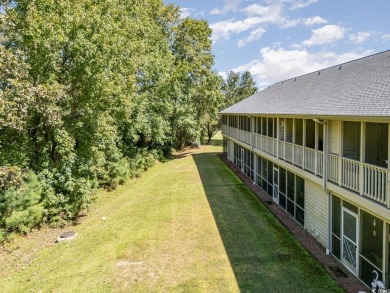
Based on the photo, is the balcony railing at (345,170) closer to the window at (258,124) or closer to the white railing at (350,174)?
the white railing at (350,174)

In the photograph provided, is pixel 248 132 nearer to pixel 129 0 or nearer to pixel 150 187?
pixel 150 187

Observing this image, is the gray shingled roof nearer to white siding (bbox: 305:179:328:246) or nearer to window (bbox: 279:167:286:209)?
white siding (bbox: 305:179:328:246)

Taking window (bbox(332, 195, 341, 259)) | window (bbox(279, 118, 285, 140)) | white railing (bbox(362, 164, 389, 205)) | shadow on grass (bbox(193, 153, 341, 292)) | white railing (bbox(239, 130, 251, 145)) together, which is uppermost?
window (bbox(279, 118, 285, 140))

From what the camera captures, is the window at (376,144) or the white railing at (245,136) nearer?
the window at (376,144)

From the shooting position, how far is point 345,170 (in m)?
9.73

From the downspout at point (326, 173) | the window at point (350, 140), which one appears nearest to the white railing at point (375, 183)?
the window at point (350, 140)

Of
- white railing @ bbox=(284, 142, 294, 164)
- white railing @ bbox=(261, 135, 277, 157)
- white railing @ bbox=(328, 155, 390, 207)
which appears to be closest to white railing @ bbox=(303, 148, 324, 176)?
white railing @ bbox=(328, 155, 390, 207)

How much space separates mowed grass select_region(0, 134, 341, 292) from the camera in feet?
32.0

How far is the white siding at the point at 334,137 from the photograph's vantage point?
1043cm

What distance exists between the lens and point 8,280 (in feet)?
35.6

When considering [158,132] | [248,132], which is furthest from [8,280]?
[158,132]

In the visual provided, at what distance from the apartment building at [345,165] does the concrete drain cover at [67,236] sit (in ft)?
35.3

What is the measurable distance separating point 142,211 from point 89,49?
372 inches

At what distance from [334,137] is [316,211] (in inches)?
131
